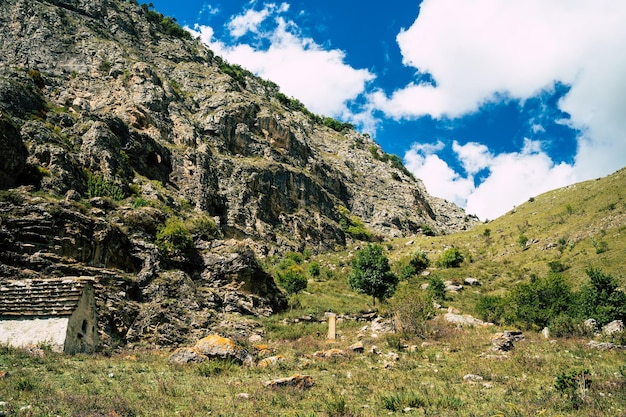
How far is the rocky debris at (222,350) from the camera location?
50.1 ft

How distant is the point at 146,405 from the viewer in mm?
9281

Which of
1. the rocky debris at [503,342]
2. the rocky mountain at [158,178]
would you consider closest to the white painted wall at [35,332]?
the rocky mountain at [158,178]

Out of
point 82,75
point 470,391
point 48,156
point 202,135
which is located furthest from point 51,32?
point 470,391

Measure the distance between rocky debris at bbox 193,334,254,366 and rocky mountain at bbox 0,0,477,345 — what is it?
6648mm

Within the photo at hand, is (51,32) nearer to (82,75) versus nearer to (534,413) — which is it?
(82,75)

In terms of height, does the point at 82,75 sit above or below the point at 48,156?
above

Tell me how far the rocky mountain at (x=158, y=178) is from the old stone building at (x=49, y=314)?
2.50 metres

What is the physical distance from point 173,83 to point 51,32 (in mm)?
21327

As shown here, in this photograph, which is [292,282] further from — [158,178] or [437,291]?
[158,178]

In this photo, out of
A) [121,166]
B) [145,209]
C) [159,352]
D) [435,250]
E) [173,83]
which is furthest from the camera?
[173,83]

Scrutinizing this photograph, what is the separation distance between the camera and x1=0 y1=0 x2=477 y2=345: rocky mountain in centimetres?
2311

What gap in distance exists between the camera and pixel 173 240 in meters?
29.7

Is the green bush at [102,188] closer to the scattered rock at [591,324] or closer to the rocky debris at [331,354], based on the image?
the rocky debris at [331,354]

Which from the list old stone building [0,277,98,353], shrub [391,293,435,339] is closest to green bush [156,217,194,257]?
old stone building [0,277,98,353]
